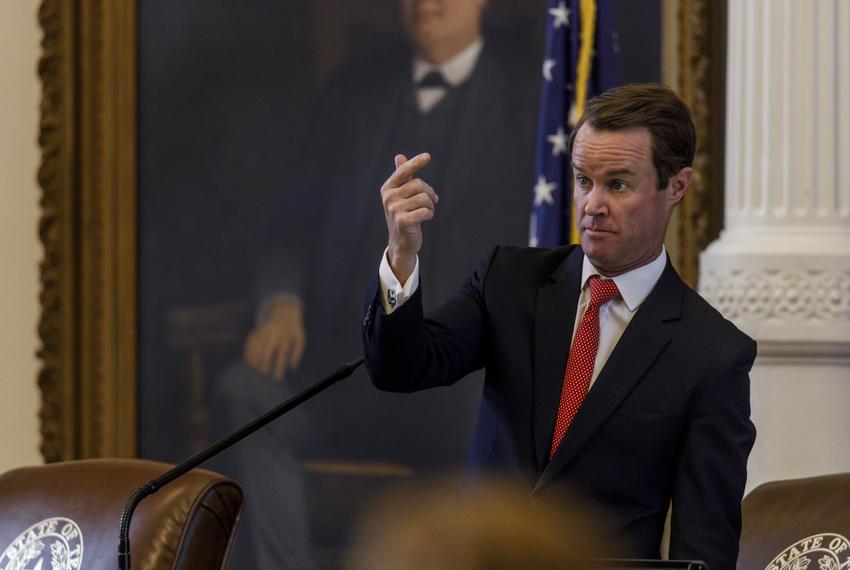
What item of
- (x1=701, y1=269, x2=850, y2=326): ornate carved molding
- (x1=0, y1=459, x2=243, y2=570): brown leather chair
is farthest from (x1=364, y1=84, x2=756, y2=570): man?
(x1=701, y1=269, x2=850, y2=326): ornate carved molding

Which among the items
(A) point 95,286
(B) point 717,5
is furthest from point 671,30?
(A) point 95,286

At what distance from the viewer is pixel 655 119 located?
7.80ft

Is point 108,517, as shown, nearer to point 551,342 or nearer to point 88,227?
point 551,342

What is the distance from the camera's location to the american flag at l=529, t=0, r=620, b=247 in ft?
13.5

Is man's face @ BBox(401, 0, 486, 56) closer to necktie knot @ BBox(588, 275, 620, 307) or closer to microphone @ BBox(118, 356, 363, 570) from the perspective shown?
necktie knot @ BBox(588, 275, 620, 307)

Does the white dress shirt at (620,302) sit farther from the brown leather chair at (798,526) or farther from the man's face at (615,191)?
the brown leather chair at (798,526)

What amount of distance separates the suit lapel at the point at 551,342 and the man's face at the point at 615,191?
0.17 m

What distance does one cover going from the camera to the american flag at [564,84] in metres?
4.12

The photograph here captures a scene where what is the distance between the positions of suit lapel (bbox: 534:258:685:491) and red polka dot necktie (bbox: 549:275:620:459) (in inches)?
1.4

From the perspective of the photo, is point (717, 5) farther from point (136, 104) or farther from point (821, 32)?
point (136, 104)

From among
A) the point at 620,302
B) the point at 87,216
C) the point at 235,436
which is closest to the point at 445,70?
the point at 87,216

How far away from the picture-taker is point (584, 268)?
8.42 feet

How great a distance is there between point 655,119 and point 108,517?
1.47 m

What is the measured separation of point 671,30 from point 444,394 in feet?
5.21
